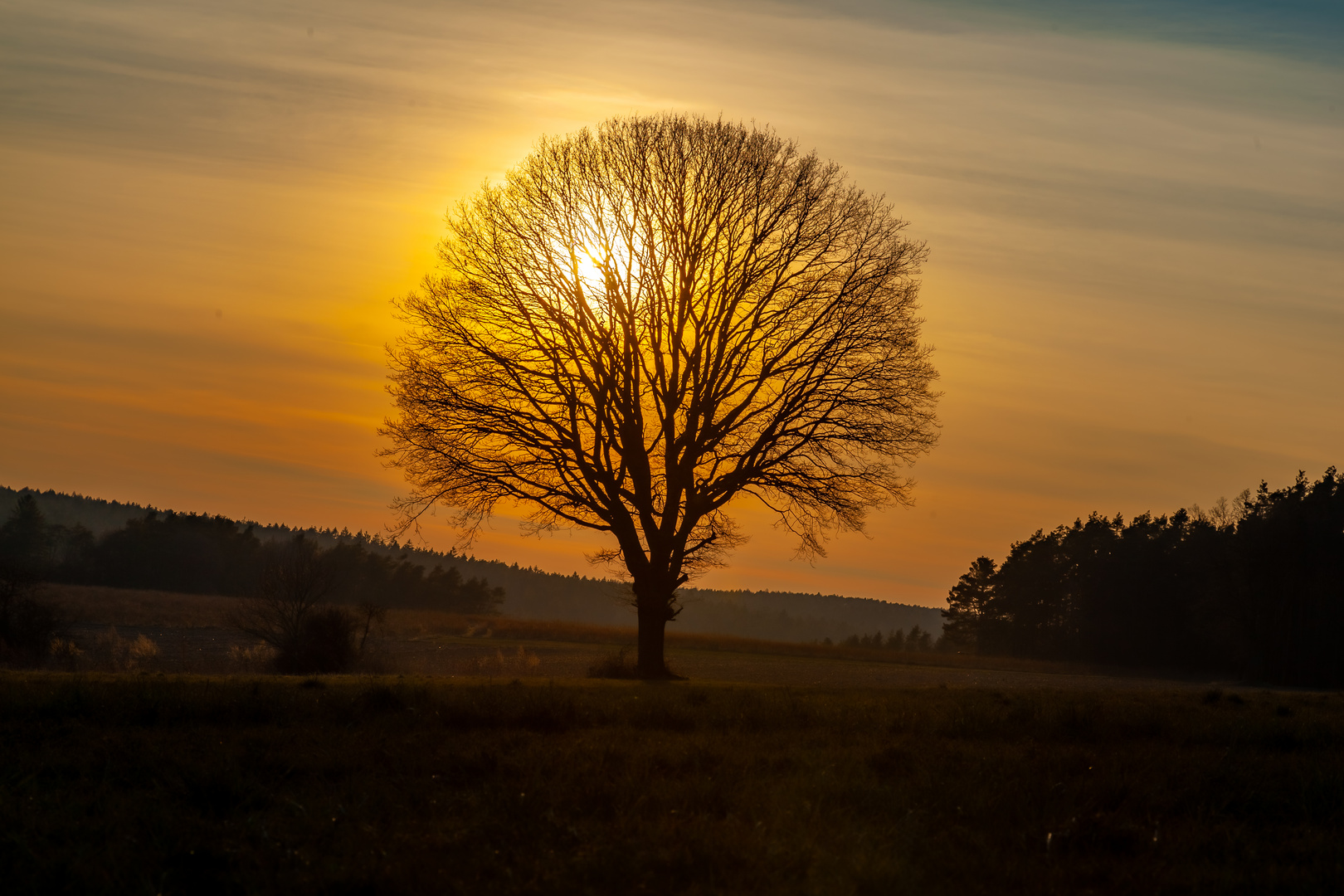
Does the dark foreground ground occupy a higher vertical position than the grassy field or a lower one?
higher

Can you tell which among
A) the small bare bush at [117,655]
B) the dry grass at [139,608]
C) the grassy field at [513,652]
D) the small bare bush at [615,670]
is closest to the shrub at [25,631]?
the small bare bush at [117,655]

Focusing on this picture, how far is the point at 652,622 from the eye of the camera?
78.7ft

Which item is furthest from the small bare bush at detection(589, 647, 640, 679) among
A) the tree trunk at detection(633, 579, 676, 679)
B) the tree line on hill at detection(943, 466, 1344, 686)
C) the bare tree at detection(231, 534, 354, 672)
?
the tree line on hill at detection(943, 466, 1344, 686)

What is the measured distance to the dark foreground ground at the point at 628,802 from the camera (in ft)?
16.5

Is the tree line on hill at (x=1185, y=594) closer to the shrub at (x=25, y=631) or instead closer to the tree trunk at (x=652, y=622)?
the tree trunk at (x=652, y=622)

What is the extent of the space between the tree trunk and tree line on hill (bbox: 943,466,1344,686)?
186 feet

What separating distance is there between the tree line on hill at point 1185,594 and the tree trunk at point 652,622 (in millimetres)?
56542

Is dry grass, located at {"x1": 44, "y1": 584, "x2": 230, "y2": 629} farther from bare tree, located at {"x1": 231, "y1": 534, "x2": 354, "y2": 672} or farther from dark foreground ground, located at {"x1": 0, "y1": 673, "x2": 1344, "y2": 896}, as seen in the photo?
dark foreground ground, located at {"x1": 0, "y1": 673, "x2": 1344, "y2": 896}

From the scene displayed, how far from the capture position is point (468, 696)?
11461mm

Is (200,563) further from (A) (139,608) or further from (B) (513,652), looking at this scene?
(B) (513,652)

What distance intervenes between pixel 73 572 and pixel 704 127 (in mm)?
114379

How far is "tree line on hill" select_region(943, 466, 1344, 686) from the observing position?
64.6 metres

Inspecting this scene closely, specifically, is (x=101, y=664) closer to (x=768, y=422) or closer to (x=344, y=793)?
(x=768, y=422)

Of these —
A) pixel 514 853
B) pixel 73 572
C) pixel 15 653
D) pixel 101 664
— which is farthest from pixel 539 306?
pixel 73 572
